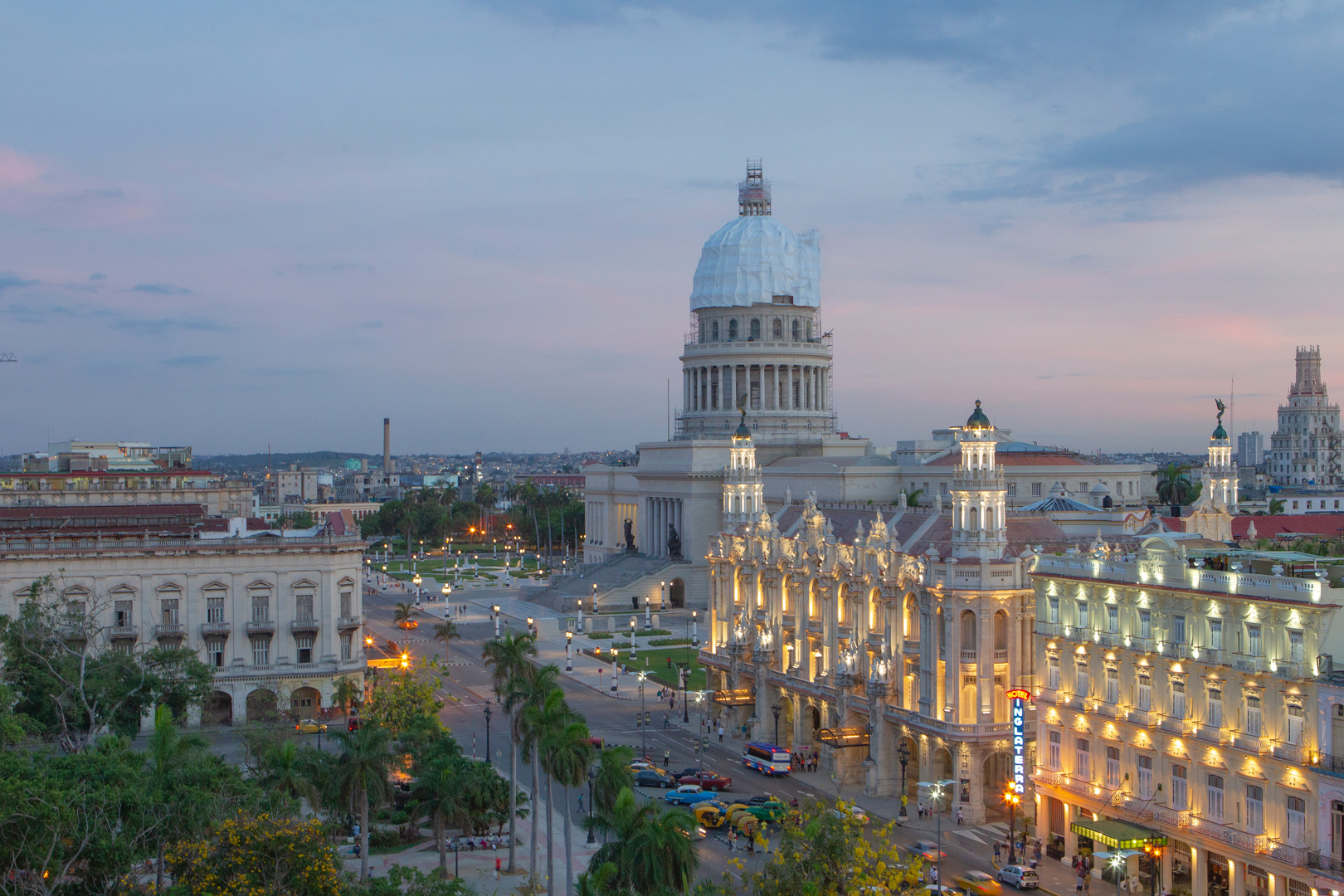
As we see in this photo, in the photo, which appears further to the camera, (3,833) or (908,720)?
(908,720)

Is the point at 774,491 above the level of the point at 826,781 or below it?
above

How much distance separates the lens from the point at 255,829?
133 feet

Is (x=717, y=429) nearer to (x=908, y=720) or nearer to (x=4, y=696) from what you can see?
(x=908, y=720)

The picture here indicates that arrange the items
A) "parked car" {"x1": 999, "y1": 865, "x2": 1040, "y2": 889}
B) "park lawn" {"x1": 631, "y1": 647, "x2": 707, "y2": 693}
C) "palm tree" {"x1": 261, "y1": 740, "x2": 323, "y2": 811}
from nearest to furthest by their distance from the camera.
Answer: "palm tree" {"x1": 261, "y1": 740, "x2": 323, "y2": 811}
"parked car" {"x1": 999, "y1": 865, "x2": 1040, "y2": 889}
"park lawn" {"x1": 631, "y1": 647, "x2": 707, "y2": 693}

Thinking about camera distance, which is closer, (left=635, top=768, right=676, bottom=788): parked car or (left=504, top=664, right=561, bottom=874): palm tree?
(left=504, top=664, right=561, bottom=874): palm tree

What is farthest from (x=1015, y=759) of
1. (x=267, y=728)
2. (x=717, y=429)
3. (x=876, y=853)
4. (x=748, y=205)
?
(x=748, y=205)

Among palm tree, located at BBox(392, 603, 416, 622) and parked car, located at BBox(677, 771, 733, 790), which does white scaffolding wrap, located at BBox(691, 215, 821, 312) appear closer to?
palm tree, located at BBox(392, 603, 416, 622)

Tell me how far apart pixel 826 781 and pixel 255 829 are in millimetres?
43013

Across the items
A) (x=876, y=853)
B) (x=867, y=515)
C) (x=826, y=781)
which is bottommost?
(x=826, y=781)

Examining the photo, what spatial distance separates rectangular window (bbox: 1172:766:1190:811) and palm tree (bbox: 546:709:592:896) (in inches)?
926

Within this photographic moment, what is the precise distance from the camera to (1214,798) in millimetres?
55844

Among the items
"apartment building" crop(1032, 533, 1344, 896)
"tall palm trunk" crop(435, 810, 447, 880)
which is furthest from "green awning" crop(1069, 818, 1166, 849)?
"tall palm trunk" crop(435, 810, 447, 880)

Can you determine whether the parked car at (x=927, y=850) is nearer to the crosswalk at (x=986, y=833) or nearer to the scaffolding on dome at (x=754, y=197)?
the crosswalk at (x=986, y=833)

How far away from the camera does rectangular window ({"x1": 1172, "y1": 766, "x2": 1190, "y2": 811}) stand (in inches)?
2258
